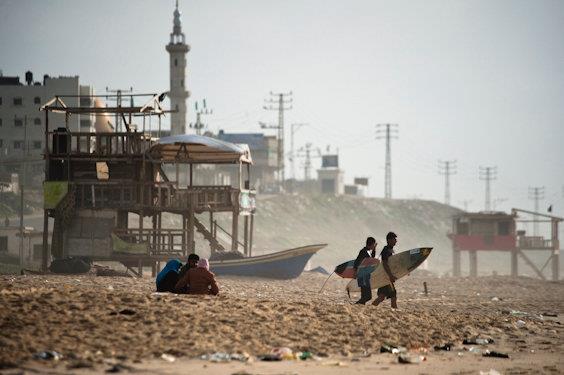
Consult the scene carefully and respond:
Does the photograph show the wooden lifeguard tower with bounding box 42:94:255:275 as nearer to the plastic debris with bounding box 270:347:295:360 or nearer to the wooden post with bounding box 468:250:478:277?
the plastic debris with bounding box 270:347:295:360

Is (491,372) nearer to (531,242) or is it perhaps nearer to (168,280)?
(168,280)

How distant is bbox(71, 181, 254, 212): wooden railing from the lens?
132ft

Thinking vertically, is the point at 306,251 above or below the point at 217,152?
below

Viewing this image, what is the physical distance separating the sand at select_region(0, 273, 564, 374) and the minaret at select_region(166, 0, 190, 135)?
241 ft

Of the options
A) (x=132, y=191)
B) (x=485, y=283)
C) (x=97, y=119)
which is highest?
(x=97, y=119)

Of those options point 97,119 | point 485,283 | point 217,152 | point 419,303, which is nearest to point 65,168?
point 217,152

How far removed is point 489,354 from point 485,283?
104 feet

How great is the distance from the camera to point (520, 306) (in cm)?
3262

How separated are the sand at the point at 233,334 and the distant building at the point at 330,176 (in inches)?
4702

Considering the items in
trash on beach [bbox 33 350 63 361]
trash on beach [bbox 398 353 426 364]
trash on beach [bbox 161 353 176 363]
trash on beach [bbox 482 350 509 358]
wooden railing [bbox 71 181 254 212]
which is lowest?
trash on beach [bbox 482 350 509 358]

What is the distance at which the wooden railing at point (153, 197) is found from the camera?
132 ft

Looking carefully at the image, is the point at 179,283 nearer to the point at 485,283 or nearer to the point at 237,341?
the point at 237,341

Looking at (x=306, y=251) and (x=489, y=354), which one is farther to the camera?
(x=306, y=251)

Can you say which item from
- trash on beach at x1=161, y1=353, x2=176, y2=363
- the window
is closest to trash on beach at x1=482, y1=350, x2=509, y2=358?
trash on beach at x1=161, y1=353, x2=176, y2=363
